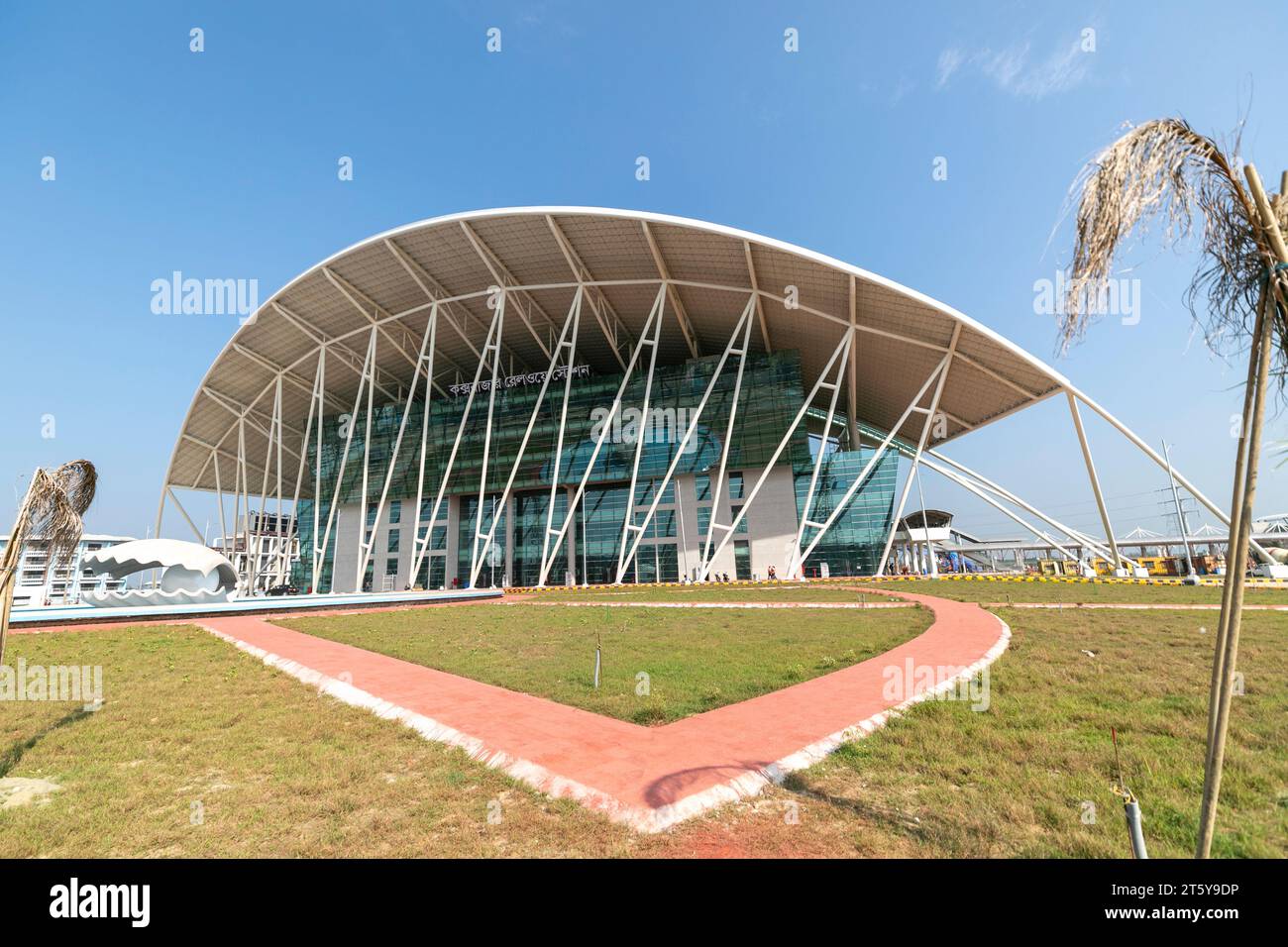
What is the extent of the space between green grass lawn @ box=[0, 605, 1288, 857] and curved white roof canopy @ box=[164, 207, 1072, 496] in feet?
102

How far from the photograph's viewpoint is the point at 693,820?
4270mm

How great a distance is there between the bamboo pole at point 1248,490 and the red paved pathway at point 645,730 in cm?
310

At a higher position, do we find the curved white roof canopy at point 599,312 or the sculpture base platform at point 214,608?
the curved white roof canopy at point 599,312

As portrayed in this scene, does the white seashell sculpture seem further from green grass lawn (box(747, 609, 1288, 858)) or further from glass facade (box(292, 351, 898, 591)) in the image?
green grass lawn (box(747, 609, 1288, 858))

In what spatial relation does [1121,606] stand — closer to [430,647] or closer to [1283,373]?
[1283,373]

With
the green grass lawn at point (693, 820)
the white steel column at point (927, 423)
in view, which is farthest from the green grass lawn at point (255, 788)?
the white steel column at point (927, 423)

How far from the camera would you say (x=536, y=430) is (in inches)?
2013

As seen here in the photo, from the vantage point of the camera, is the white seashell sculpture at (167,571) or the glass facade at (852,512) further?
the glass facade at (852,512)

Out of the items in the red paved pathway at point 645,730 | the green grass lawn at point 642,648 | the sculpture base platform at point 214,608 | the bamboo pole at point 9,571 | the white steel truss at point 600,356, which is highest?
the white steel truss at point 600,356

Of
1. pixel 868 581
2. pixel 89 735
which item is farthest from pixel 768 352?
pixel 89 735

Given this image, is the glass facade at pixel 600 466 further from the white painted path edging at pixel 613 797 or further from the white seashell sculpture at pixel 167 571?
the white painted path edging at pixel 613 797

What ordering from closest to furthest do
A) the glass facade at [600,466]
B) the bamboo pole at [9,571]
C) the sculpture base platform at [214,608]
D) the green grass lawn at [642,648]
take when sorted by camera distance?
the bamboo pole at [9,571]
the green grass lawn at [642,648]
the sculpture base platform at [214,608]
the glass facade at [600,466]

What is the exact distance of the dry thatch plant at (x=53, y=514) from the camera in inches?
273
